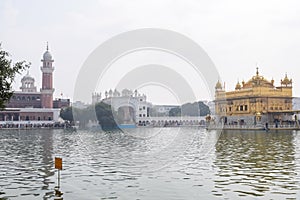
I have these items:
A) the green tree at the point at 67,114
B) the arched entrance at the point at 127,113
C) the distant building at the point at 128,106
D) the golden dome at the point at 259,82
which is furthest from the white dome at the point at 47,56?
the golden dome at the point at 259,82

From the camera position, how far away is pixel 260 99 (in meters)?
71.1

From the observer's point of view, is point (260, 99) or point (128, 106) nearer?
point (260, 99)

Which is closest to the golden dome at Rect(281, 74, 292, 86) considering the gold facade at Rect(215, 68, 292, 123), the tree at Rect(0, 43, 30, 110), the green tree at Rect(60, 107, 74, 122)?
the gold facade at Rect(215, 68, 292, 123)

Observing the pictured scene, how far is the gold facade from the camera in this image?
7106 cm

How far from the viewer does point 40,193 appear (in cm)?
1199

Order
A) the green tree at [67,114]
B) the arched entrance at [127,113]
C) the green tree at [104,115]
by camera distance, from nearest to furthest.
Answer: the green tree at [104,115] → the green tree at [67,114] → the arched entrance at [127,113]

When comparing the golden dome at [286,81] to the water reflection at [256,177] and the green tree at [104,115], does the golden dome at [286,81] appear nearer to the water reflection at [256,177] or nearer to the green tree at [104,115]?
the green tree at [104,115]

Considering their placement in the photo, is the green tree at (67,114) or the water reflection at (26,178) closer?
the water reflection at (26,178)

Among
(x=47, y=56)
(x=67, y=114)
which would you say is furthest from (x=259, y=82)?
(x=47, y=56)

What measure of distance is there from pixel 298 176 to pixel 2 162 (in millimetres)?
13716

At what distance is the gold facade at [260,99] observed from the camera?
2798 inches

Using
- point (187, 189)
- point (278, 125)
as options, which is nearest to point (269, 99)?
point (278, 125)

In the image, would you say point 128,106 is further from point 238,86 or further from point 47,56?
point 238,86

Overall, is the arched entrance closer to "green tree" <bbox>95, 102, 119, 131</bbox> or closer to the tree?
"green tree" <bbox>95, 102, 119, 131</bbox>
